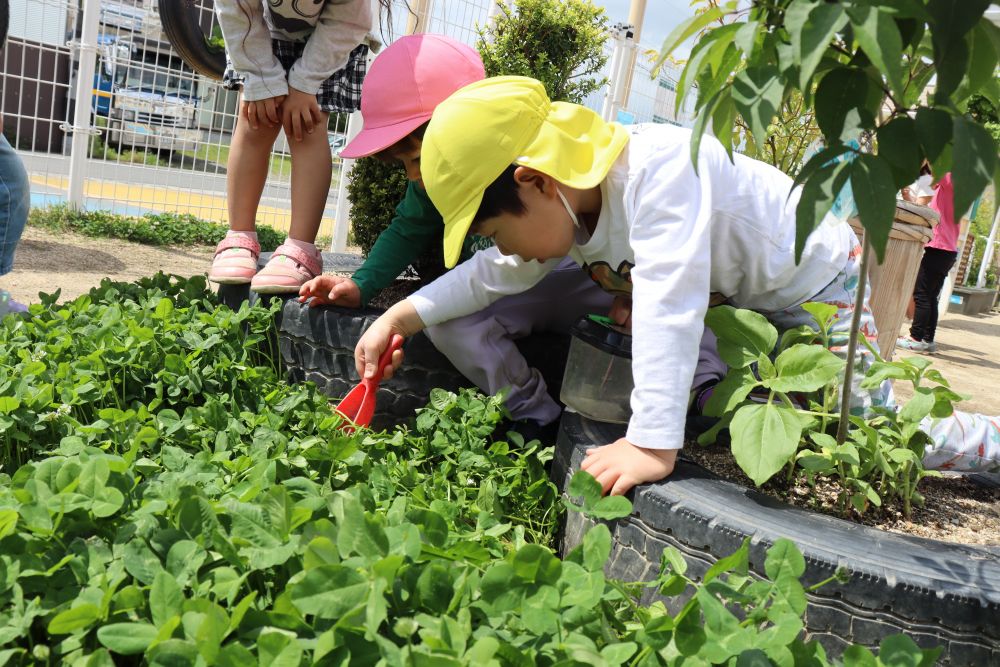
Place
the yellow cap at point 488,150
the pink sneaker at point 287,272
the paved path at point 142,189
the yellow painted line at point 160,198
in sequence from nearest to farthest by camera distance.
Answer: the yellow cap at point 488,150 → the pink sneaker at point 287,272 → the paved path at point 142,189 → the yellow painted line at point 160,198

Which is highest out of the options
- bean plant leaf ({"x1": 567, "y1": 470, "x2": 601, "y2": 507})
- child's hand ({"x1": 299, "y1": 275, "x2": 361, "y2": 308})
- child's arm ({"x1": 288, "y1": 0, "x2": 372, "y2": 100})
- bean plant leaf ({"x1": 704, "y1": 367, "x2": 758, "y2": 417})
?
child's arm ({"x1": 288, "y1": 0, "x2": 372, "y2": 100})

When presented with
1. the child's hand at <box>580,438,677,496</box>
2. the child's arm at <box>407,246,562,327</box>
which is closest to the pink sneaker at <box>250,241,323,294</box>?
the child's arm at <box>407,246,562,327</box>

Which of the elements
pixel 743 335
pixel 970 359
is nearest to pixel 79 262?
pixel 743 335

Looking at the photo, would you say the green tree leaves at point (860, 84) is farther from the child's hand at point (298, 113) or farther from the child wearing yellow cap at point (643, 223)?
the child's hand at point (298, 113)

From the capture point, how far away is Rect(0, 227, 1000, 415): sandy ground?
391 cm

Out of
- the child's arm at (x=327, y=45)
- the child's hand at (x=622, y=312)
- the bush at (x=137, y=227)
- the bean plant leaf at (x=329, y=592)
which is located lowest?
the bush at (x=137, y=227)

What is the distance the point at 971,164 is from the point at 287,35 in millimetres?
2195

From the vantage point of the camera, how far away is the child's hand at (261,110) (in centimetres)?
250

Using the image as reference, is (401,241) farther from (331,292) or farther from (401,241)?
(331,292)

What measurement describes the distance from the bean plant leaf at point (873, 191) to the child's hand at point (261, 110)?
198 centimetres

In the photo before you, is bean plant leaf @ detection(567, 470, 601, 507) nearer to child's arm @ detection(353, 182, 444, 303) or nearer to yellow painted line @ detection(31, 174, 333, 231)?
child's arm @ detection(353, 182, 444, 303)

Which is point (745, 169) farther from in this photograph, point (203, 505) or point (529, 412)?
point (203, 505)

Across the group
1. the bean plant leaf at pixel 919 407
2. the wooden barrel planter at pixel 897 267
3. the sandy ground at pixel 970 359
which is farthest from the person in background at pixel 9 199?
the sandy ground at pixel 970 359

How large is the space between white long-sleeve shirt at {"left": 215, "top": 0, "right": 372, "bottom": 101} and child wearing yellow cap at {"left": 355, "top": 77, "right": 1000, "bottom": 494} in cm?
96
